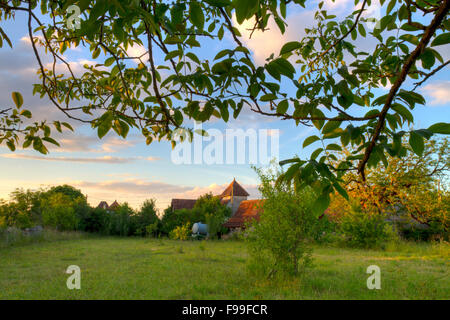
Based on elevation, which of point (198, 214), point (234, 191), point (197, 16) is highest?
point (197, 16)

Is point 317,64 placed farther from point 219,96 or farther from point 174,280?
point 174,280

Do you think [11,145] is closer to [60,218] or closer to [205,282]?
[205,282]

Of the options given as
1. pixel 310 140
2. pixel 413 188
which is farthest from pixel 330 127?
pixel 413 188

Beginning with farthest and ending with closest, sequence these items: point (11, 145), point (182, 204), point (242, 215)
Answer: point (182, 204), point (242, 215), point (11, 145)

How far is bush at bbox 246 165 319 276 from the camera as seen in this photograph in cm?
642

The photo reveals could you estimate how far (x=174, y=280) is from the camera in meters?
6.82

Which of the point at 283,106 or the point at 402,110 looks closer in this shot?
the point at 402,110

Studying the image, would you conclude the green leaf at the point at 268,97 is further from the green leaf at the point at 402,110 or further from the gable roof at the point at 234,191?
the gable roof at the point at 234,191

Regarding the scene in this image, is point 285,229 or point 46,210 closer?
point 285,229

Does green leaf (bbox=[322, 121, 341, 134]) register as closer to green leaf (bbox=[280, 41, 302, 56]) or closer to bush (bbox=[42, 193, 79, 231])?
green leaf (bbox=[280, 41, 302, 56])

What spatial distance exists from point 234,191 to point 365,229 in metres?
15.6

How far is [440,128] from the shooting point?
33.6 inches
